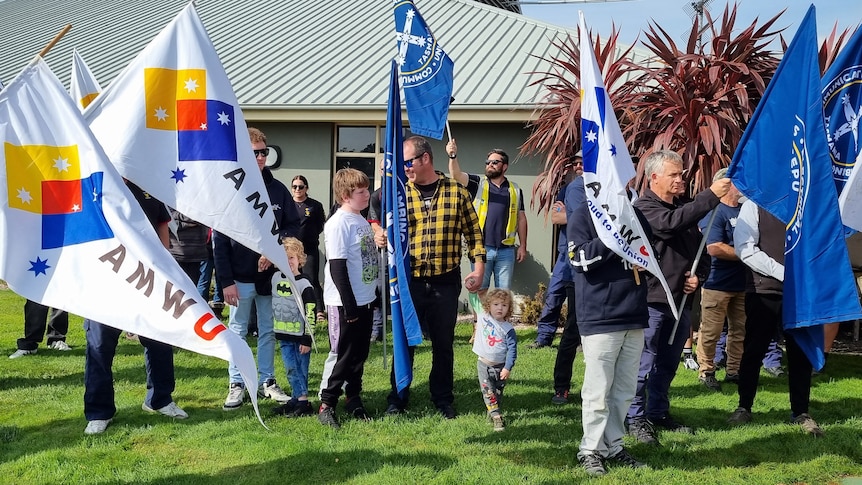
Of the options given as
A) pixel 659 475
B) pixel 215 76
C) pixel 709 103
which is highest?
pixel 709 103

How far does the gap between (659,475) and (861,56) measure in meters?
2.98

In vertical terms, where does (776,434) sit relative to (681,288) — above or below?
below

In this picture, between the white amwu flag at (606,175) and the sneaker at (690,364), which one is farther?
the sneaker at (690,364)

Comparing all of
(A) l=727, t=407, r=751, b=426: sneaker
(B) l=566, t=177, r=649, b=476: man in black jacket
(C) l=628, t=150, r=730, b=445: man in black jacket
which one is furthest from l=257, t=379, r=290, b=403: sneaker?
(A) l=727, t=407, r=751, b=426: sneaker

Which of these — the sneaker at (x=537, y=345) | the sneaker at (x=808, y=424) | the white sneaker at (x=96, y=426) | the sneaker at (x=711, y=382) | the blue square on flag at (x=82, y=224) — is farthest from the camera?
the sneaker at (x=537, y=345)

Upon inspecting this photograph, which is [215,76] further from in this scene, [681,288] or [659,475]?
[659,475]

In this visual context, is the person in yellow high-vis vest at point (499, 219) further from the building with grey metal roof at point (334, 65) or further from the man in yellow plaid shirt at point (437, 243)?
the man in yellow plaid shirt at point (437, 243)

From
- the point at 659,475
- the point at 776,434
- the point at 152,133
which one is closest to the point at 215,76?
the point at 152,133

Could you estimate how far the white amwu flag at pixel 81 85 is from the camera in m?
5.73

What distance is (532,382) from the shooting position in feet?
21.2

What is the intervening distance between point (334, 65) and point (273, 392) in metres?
8.11

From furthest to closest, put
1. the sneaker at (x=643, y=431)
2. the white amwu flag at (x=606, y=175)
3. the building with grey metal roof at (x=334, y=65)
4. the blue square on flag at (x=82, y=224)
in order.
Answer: the building with grey metal roof at (x=334, y=65) < the sneaker at (x=643, y=431) < the white amwu flag at (x=606, y=175) < the blue square on flag at (x=82, y=224)

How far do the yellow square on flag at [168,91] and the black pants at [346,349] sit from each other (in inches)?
68.9

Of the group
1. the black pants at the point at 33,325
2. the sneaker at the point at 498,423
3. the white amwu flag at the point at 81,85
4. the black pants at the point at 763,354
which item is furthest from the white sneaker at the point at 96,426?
the black pants at the point at 763,354
